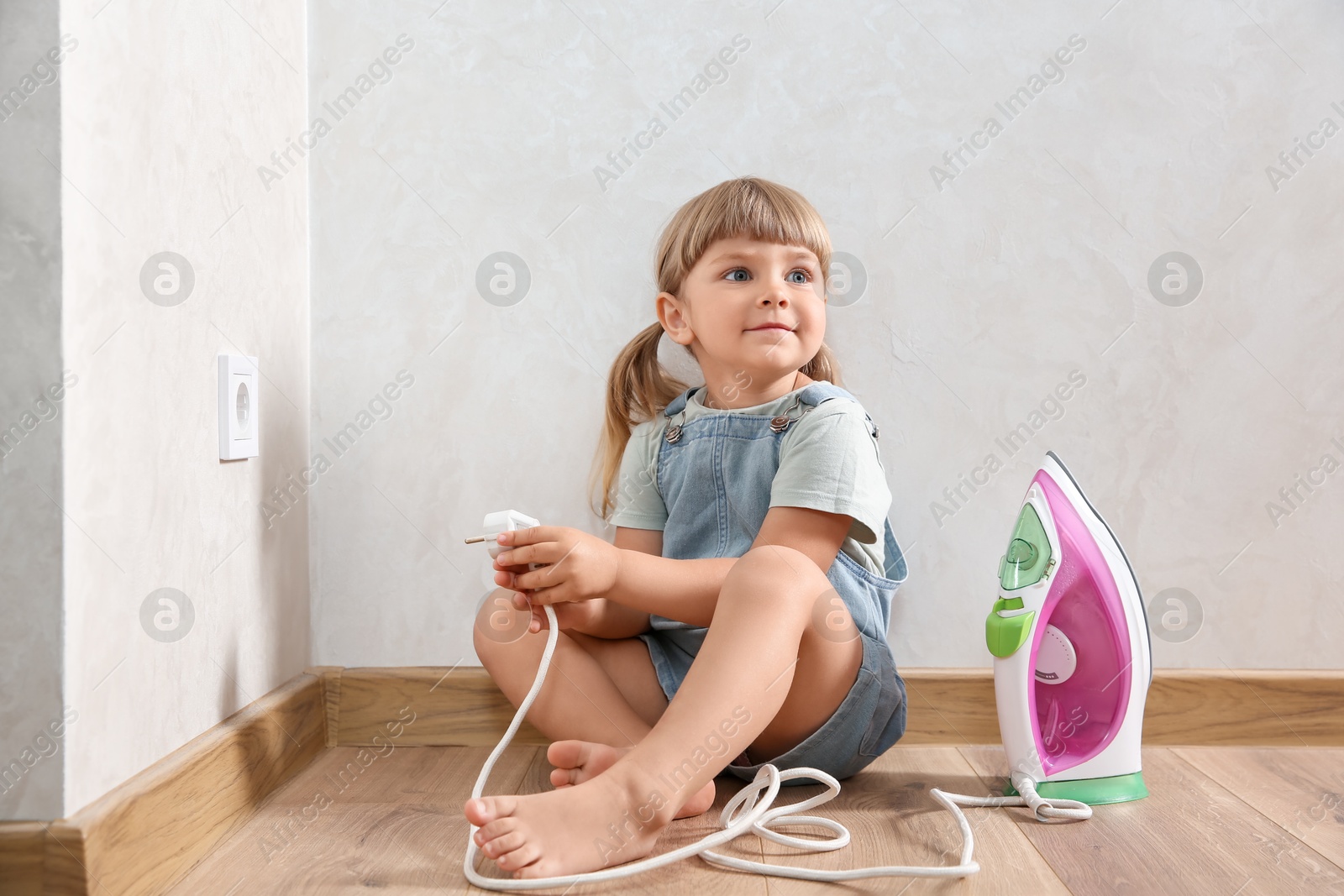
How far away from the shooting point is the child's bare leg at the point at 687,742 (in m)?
0.66

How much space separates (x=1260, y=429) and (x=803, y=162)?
59 centimetres

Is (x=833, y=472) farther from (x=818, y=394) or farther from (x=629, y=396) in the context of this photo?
(x=629, y=396)

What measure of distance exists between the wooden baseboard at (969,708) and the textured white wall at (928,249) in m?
0.04

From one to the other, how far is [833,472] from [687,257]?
28cm

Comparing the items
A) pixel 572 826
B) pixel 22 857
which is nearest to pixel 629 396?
pixel 572 826

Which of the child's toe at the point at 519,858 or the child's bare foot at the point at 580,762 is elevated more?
the child's bare foot at the point at 580,762

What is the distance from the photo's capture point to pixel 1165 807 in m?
0.83

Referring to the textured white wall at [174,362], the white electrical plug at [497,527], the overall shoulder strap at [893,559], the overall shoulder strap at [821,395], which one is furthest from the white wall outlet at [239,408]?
the overall shoulder strap at [893,559]

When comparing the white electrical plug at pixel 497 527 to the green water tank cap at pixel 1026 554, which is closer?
the white electrical plug at pixel 497 527

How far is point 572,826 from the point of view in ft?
2.21

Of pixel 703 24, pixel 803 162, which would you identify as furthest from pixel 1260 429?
pixel 703 24

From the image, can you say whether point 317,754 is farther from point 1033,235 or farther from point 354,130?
point 1033,235

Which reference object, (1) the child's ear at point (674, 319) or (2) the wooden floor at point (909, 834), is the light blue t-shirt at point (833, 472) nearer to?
(1) the child's ear at point (674, 319)

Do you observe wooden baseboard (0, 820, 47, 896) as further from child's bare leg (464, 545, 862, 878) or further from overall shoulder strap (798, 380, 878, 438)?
overall shoulder strap (798, 380, 878, 438)
